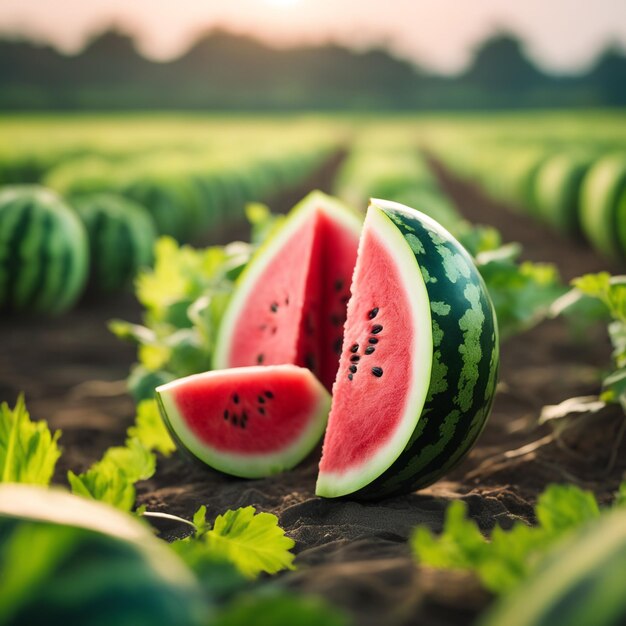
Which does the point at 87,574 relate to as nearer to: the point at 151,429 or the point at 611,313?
the point at 151,429

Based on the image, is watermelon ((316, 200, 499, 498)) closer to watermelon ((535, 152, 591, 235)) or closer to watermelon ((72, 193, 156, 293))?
watermelon ((72, 193, 156, 293))

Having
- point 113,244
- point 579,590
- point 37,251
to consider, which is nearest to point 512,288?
point 579,590

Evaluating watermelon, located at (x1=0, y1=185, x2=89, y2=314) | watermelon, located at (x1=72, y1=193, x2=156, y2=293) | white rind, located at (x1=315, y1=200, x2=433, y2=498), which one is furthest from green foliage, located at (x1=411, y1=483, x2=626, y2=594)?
watermelon, located at (x1=72, y1=193, x2=156, y2=293)

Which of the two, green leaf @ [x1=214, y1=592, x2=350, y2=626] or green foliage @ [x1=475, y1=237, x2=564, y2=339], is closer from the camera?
green leaf @ [x1=214, y1=592, x2=350, y2=626]

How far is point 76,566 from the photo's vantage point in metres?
1.00

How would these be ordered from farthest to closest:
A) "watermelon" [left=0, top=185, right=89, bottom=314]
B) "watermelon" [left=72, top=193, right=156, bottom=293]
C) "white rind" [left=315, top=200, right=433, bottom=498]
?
"watermelon" [left=72, top=193, right=156, bottom=293] < "watermelon" [left=0, top=185, right=89, bottom=314] < "white rind" [left=315, top=200, right=433, bottom=498]

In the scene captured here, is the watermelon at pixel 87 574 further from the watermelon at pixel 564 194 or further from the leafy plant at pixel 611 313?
the watermelon at pixel 564 194

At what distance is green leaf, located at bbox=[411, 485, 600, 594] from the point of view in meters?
1.10

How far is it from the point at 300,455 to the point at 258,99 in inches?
3622

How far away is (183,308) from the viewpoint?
127 inches

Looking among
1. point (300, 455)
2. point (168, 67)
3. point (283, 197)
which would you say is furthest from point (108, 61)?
point (300, 455)

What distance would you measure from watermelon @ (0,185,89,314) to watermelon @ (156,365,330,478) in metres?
3.27

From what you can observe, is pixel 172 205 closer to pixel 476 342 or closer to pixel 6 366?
pixel 6 366

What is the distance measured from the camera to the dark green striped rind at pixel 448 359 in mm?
1979
